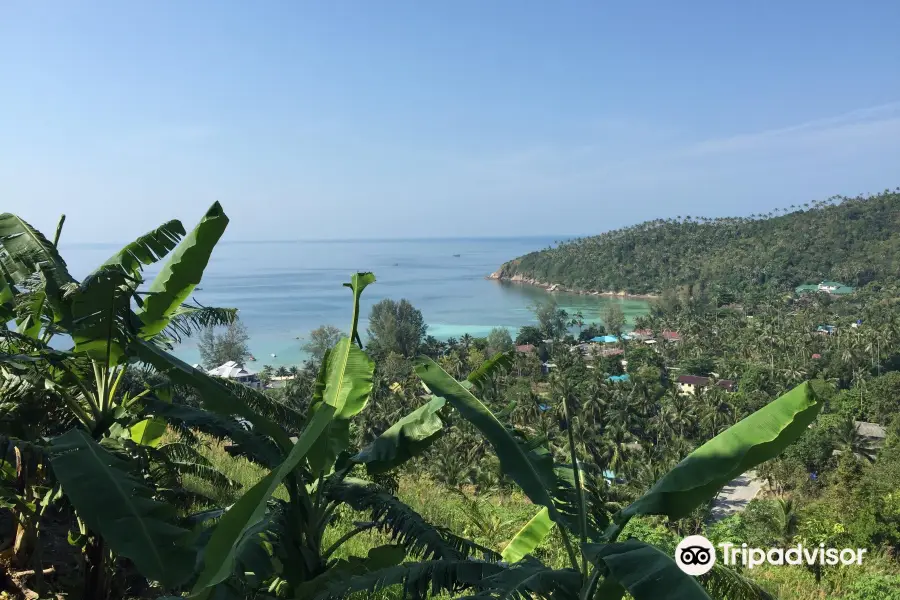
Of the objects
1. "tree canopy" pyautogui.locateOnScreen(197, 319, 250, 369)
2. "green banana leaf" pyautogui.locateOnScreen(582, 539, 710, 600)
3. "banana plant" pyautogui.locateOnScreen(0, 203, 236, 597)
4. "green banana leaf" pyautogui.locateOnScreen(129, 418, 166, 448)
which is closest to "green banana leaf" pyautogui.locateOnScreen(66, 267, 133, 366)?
"banana plant" pyautogui.locateOnScreen(0, 203, 236, 597)

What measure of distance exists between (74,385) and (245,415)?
52.2 inches

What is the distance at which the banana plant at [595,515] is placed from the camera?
229 cm

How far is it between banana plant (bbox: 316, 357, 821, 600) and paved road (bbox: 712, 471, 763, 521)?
1139 inches

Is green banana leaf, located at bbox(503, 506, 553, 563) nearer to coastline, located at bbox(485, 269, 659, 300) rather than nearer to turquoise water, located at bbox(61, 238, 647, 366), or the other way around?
turquoise water, located at bbox(61, 238, 647, 366)

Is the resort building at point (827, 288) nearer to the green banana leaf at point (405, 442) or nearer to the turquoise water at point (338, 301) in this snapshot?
the turquoise water at point (338, 301)

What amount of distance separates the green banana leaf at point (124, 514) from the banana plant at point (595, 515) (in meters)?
0.60

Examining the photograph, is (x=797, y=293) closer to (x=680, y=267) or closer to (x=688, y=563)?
(x=680, y=267)

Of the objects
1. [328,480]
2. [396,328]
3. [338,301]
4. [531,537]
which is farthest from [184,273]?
[338,301]

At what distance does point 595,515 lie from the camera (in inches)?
125

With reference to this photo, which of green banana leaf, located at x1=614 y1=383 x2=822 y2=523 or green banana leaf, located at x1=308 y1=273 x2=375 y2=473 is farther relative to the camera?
green banana leaf, located at x1=308 y1=273 x2=375 y2=473

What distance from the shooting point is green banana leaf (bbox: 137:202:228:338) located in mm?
3230

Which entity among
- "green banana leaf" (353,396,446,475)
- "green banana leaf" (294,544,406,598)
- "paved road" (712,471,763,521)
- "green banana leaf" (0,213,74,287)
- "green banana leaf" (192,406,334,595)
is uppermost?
"green banana leaf" (0,213,74,287)

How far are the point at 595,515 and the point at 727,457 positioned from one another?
0.77 metres

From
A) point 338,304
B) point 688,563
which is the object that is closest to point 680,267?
point 338,304
